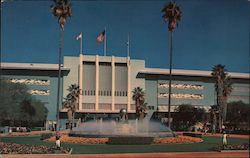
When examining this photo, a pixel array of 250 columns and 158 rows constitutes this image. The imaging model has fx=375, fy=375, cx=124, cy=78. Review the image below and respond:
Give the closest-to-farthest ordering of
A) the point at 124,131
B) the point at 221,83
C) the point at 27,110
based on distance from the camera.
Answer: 1. the point at 124,131
2. the point at 221,83
3. the point at 27,110

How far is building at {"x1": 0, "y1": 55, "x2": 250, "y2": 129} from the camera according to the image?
89625mm

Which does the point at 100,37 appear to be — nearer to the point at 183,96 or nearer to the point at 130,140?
the point at 130,140

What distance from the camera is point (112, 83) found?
303 ft

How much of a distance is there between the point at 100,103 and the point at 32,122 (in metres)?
18.8

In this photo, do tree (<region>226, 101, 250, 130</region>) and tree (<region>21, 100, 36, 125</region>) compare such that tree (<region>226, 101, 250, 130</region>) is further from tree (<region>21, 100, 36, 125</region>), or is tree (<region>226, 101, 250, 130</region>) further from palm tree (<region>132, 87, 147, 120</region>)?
tree (<region>21, 100, 36, 125</region>)

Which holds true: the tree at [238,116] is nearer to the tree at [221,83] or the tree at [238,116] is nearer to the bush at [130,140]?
the tree at [221,83]

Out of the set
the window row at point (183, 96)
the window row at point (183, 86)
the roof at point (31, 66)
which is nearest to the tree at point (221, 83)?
the window row at point (183, 96)

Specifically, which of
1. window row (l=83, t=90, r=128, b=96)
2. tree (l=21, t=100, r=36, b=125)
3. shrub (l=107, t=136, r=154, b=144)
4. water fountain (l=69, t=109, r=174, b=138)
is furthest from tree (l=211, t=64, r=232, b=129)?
shrub (l=107, t=136, r=154, b=144)

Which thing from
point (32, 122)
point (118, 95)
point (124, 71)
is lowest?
point (32, 122)

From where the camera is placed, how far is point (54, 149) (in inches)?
911

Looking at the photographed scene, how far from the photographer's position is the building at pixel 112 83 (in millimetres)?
89625

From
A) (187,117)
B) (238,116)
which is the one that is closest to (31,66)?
(187,117)

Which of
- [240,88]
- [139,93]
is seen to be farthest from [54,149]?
[240,88]

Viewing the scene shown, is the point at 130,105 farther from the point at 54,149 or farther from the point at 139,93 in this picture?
the point at 54,149
